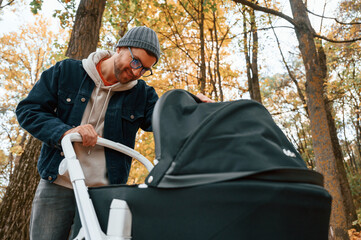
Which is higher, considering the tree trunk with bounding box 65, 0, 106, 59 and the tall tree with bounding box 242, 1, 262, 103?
the tall tree with bounding box 242, 1, 262, 103

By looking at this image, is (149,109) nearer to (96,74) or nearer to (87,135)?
(96,74)

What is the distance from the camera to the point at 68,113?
189 centimetres

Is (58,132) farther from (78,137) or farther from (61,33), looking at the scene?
(61,33)

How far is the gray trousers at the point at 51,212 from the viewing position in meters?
1.70

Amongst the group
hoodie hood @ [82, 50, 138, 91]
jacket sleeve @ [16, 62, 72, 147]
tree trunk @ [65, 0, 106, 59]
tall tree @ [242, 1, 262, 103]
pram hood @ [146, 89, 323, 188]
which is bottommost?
pram hood @ [146, 89, 323, 188]

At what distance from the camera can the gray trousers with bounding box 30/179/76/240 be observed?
1.70 metres

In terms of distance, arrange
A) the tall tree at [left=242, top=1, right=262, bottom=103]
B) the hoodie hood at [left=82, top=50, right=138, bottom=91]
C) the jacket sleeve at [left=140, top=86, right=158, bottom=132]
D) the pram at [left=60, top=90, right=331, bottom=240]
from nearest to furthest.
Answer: the pram at [left=60, top=90, right=331, bottom=240] < the hoodie hood at [left=82, top=50, right=138, bottom=91] < the jacket sleeve at [left=140, top=86, right=158, bottom=132] < the tall tree at [left=242, top=1, right=262, bottom=103]

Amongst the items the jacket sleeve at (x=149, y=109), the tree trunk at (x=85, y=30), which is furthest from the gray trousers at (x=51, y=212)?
the tree trunk at (x=85, y=30)

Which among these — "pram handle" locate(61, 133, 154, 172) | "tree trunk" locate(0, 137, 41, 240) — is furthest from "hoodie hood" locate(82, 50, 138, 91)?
"tree trunk" locate(0, 137, 41, 240)

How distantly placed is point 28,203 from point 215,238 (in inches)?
135

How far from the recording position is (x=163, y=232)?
1.09 metres

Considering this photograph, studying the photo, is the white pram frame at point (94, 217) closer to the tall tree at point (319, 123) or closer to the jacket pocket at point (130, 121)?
the jacket pocket at point (130, 121)

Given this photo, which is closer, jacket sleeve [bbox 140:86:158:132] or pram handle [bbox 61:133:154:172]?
pram handle [bbox 61:133:154:172]

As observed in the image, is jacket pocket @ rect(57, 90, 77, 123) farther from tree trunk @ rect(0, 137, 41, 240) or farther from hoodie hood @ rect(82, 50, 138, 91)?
tree trunk @ rect(0, 137, 41, 240)
